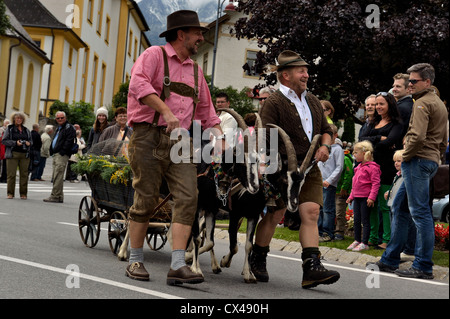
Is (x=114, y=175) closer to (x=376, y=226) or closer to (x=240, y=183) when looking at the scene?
(x=240, y=183)

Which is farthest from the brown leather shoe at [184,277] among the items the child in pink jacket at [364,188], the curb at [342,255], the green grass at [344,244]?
the child in pink jacket at [364,188]

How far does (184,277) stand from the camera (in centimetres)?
671

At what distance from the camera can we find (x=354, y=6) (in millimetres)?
19922

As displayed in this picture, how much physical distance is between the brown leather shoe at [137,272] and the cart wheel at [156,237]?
136 centimetres

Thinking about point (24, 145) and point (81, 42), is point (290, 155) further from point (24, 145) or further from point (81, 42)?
point (81, 42)

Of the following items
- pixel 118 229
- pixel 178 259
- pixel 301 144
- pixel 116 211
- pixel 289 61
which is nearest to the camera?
pixel 178 259

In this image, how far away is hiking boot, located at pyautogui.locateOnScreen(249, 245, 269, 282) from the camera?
769 cm

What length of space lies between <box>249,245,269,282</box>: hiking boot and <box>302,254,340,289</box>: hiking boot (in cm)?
60

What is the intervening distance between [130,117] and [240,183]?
119 cm

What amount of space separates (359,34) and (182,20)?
540 inches

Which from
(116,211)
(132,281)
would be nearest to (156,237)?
(116,211)

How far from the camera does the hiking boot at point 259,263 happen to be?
7691 millimetres

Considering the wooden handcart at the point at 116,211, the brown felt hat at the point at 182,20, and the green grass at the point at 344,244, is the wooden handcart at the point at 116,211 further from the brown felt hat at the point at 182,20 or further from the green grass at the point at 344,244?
the green grass at the point at 344,244

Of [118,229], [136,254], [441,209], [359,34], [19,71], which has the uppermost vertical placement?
[19,71]
